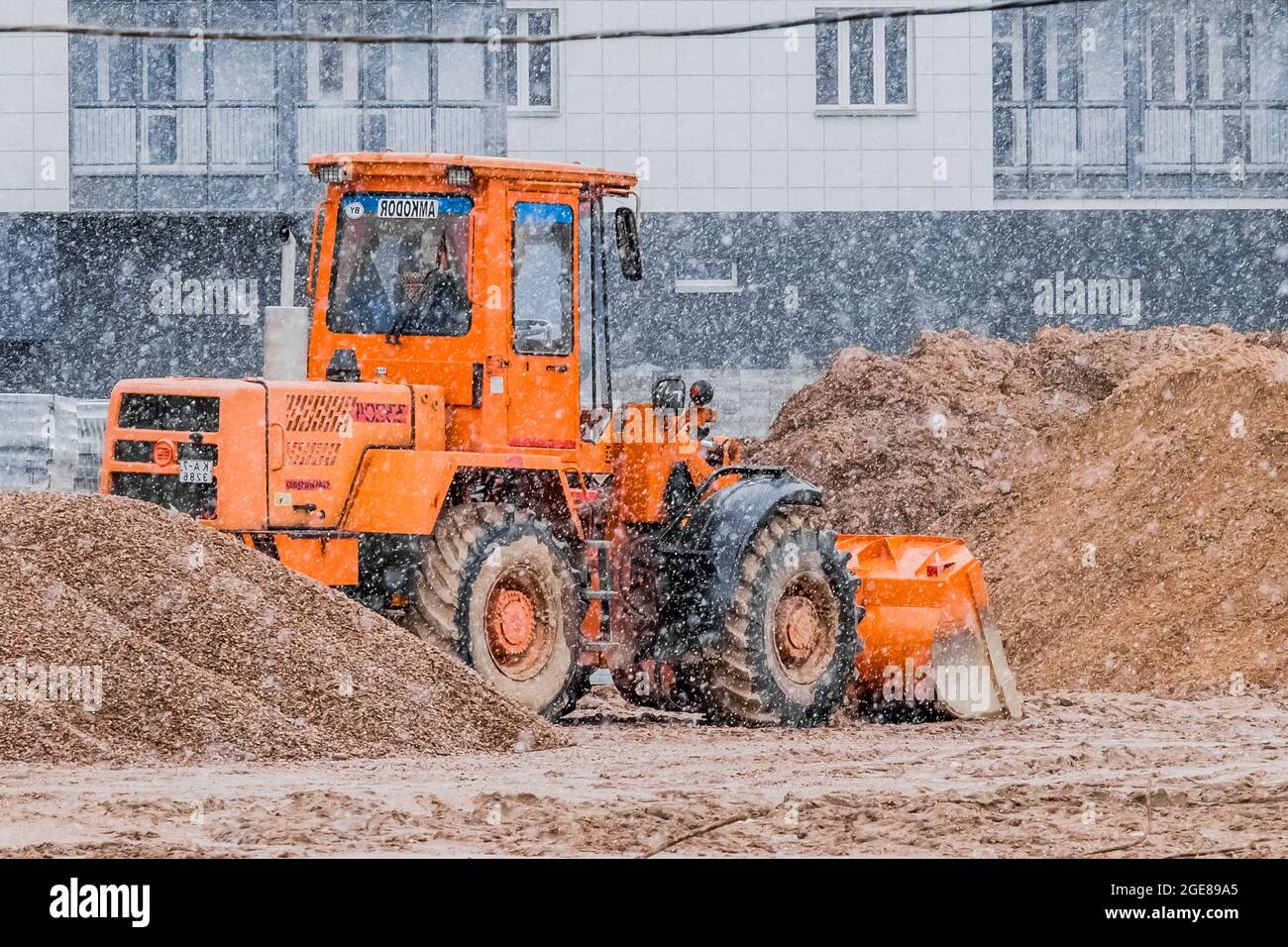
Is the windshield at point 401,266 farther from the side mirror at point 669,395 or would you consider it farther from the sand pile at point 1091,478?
the sand pile at point 1091,478

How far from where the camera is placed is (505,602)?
1284cm

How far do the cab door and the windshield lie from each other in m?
0.36

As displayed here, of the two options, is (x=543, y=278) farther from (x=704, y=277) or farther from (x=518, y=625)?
(x=704, y=277)

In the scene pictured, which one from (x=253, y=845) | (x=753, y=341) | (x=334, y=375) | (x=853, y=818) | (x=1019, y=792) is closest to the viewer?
(x=253, y=845)

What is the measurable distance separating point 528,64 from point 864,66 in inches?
178

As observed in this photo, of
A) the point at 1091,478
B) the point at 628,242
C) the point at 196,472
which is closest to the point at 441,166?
the point at 628,242

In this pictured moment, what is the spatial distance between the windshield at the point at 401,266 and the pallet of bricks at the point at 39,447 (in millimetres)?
7957

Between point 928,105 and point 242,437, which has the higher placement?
point 928,105

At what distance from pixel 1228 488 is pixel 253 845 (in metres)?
12.7

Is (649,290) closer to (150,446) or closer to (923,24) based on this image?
(923,24)

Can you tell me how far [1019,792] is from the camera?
395 inches

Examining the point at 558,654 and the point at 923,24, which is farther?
the point at 923,24

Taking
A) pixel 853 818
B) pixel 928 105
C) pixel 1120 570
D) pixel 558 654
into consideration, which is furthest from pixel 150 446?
pixel 928 105

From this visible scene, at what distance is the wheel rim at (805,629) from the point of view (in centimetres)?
1368
